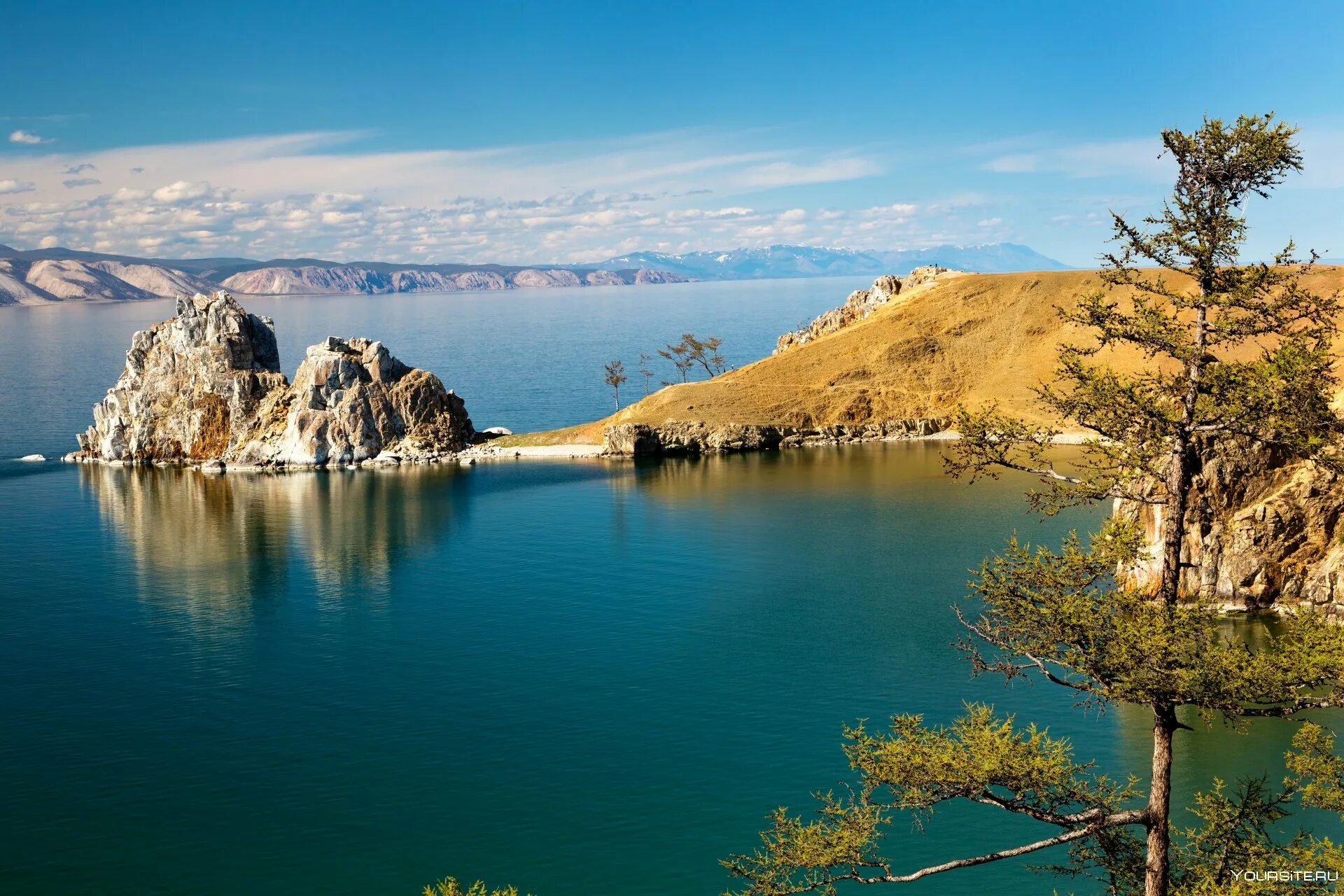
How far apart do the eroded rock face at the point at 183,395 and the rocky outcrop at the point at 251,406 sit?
0.13 metres

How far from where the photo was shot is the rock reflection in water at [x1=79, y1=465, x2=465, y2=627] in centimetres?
7775

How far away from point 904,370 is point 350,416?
245 feet

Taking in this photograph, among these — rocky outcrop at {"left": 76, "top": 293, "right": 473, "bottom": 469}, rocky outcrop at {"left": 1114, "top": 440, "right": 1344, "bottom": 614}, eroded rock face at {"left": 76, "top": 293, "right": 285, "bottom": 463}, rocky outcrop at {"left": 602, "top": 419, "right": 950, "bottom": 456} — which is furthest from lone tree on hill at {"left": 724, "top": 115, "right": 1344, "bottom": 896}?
eroded rock face at {"left": 76, "top": 293, "right": 285, "bottom": 463}

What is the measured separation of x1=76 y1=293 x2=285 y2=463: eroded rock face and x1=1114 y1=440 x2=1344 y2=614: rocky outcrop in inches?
4597

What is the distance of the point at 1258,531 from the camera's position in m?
61.0

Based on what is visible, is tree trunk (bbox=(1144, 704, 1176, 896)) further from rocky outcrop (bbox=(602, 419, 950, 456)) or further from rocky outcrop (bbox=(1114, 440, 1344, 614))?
rocky outcrop (bbox=(602, 419, 950, 456))

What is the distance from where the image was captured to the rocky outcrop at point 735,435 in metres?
136

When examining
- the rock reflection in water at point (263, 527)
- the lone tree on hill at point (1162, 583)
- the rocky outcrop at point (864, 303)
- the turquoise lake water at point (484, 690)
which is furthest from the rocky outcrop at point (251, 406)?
the lone tree on hill at point (1162, 583)

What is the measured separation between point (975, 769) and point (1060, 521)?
70495 mm

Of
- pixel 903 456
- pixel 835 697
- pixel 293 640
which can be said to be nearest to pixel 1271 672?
pixel 835 697

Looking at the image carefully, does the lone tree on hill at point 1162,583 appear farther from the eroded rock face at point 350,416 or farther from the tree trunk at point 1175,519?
the eroded rock face at point 350,416

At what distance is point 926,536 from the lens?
84.1 meters

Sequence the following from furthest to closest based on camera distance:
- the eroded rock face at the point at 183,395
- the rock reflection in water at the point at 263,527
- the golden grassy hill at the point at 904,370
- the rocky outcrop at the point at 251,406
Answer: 1. the golden grassy hill at the point at 904,370
2. the eroded rock face at the point at 183,395
3. the rocky outcrop at the point at 251,406
4. the rock reflection in water at the point at 263,527

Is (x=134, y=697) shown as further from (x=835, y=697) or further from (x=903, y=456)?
(x=903, y=456)
